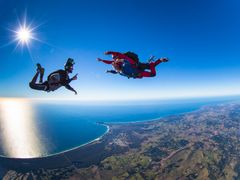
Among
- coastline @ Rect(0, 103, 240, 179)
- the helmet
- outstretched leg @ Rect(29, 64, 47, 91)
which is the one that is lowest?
coastline @ Rect(0, 103, 240, 179)

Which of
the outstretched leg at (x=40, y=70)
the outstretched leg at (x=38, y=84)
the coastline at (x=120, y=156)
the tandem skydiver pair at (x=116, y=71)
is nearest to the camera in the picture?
Result: the outstretched leg at (x=40, y=70)

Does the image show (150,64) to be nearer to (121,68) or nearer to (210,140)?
(121,68)

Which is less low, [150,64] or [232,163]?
[150,64]

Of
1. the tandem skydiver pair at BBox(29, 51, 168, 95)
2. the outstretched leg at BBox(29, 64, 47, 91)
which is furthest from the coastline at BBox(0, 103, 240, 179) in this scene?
the outstretched leg at BBox(29, 64, 47, 91)

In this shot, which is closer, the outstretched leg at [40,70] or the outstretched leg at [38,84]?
the outstretched leg at [40,70]

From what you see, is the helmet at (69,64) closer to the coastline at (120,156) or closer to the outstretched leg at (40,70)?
the outstretched leg at (40,70)

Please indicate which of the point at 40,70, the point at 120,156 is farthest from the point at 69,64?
the point at 120,156

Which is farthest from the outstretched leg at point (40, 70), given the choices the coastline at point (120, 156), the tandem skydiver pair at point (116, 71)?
the coastline at point (120, 156)

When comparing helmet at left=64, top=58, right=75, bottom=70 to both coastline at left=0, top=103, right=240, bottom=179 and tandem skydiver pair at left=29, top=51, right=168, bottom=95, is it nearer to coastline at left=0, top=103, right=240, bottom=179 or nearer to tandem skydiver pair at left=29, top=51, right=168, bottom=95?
tandem skydiver pair at left=29, top=51, right=168, bottom=95

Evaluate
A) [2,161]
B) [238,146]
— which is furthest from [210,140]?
[2,161]
